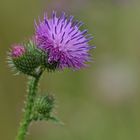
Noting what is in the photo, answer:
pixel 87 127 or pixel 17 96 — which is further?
pixel 17 96

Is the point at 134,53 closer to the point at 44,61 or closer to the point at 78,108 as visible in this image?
the point at 78,108

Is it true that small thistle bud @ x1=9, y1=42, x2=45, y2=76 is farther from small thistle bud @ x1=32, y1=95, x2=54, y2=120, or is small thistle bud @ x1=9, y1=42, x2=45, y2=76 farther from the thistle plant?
small thistle bud @ x1=32, y1=95, x2=54, y2=120

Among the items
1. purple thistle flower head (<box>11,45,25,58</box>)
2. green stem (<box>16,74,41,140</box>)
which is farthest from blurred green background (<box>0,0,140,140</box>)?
green stem (<box>16,74,41,140</box>)

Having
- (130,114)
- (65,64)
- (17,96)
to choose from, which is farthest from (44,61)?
(17,96)

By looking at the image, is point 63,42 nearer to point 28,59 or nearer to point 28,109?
point 28,59

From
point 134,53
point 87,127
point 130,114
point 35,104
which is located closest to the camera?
point 35,104

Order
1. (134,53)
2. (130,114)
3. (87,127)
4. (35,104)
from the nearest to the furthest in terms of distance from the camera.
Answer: (35,104) < (87,127) < (130,114) < (134,53)

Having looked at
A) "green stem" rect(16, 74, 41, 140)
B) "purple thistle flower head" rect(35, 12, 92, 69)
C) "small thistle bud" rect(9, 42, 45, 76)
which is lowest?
"green stem" rect(16, 74, 41, 140)

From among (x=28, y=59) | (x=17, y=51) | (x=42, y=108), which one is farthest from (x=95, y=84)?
(x=42, y=108)
